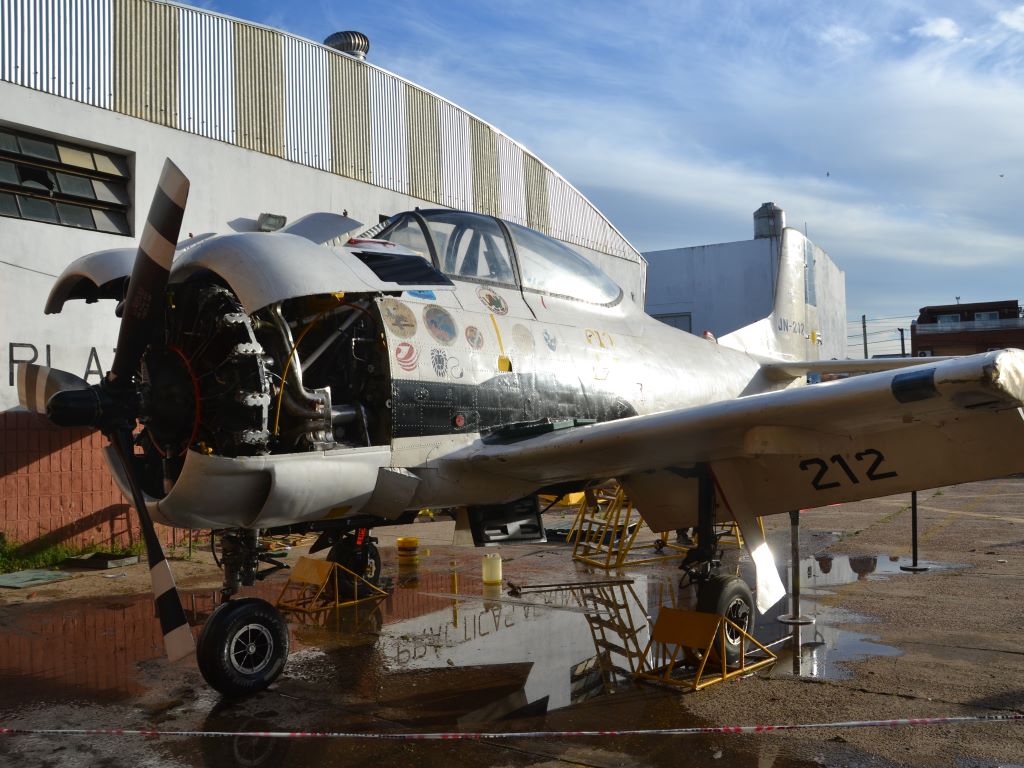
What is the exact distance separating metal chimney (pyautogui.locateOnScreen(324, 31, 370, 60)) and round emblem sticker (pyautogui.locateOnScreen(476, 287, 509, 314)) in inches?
503

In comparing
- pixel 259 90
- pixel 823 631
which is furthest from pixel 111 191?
pixel 823 631

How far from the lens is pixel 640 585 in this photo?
9.72 metres

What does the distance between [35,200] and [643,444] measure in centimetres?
1030

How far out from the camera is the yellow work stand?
866 centimetres

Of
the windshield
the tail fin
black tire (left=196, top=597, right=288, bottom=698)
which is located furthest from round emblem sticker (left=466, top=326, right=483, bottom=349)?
the tail fin

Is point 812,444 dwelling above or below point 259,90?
below

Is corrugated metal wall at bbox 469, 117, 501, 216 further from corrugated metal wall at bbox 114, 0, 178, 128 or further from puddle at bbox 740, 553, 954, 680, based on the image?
puddle at bbox 740, 553, 954, 680

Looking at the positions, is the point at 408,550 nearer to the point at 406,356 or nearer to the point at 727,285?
the point at 406,356

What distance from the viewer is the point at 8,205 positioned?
11.6 m

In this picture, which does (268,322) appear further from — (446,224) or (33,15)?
(33,15)

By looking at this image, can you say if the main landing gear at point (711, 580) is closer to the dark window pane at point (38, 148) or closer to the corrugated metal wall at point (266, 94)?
the dark window pane at point (38, 148)

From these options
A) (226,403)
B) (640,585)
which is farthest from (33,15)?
(640,585)

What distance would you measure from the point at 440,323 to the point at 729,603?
319 cm

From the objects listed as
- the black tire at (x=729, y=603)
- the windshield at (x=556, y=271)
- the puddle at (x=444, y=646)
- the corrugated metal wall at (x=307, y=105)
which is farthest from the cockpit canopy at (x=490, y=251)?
the corrugated metal wall at (x=307, y=105)
